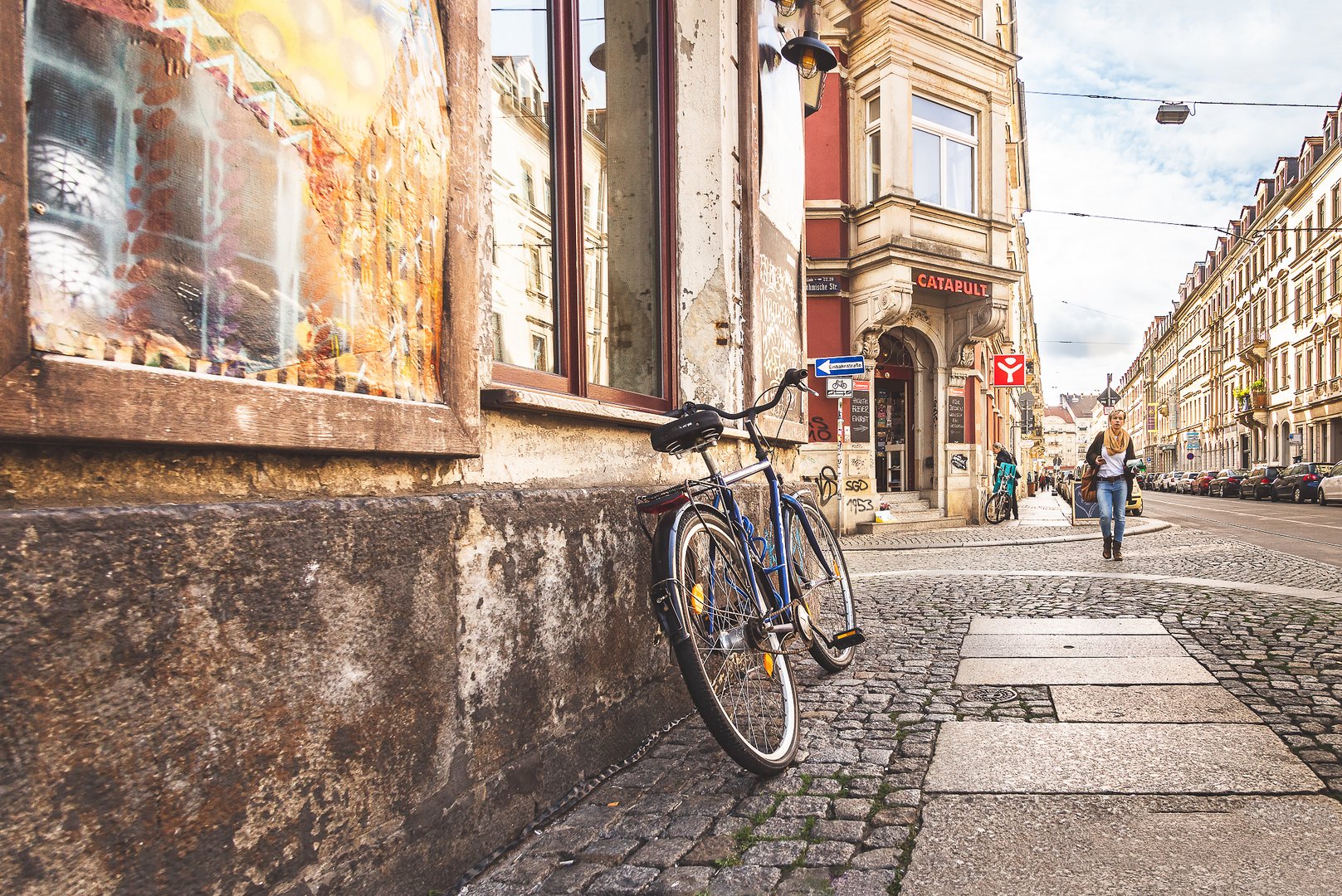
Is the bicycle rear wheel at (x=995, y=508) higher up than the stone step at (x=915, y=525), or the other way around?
the bicycle rear wheel at (x=995, y=508)

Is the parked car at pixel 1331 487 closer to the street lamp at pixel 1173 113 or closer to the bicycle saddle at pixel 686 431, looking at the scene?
the street lamp at pixel 1173 113

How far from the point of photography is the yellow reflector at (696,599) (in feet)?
9.75

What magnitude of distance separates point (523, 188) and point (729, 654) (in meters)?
1.85

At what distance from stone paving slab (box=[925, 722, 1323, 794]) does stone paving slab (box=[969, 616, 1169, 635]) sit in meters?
2.03

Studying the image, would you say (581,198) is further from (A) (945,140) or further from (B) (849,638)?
(A) (945,140)

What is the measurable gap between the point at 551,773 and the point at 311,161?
1.84 m

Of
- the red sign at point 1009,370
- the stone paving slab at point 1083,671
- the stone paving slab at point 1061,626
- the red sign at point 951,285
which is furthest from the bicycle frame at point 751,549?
the red sign at point 1009,370

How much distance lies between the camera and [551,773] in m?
2.72

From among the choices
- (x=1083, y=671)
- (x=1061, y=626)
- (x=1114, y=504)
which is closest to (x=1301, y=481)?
(x=1114, y=504)

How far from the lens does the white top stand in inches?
410

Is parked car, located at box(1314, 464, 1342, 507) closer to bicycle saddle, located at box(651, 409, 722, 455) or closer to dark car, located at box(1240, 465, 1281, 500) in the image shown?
dark car, located at box(1240, 465, 1281, 500)

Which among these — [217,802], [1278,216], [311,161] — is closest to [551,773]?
[217,802]

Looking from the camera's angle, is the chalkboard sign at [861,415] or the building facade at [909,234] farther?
the chalkboard sign at [861,415]

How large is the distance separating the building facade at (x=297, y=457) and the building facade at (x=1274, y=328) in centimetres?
2869
